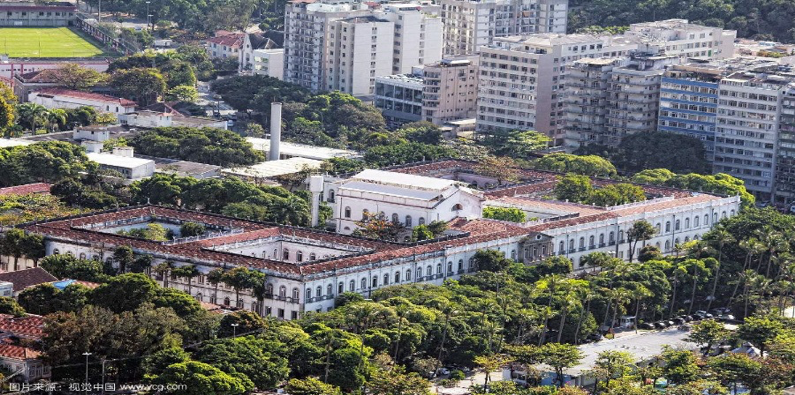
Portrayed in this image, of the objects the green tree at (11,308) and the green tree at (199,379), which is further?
the green tree at (11,308)

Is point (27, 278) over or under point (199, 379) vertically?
over

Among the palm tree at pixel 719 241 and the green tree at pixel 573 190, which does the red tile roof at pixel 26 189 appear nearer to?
the green tree at pixel 573 190

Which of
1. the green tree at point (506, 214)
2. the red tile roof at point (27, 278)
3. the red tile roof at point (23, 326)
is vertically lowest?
the red tile roof at point (23, 326)

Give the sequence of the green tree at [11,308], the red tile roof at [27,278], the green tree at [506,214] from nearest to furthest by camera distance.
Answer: the green tree at [11,308] → the red tile roof at [27,278] → the green tree at [506,214]

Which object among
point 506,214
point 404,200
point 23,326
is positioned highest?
point 404,200

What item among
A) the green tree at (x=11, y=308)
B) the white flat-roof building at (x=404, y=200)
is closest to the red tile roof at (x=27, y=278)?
the green tree at (x=11, y=308)

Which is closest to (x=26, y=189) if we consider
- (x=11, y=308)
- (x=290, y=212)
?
(x=290, y=212)

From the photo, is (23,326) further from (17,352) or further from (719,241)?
(719,241)

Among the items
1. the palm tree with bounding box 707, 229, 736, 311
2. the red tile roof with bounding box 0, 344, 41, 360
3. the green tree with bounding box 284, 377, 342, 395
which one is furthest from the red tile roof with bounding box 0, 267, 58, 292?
the palm tree with bounding box 707, 229, 736, 311
